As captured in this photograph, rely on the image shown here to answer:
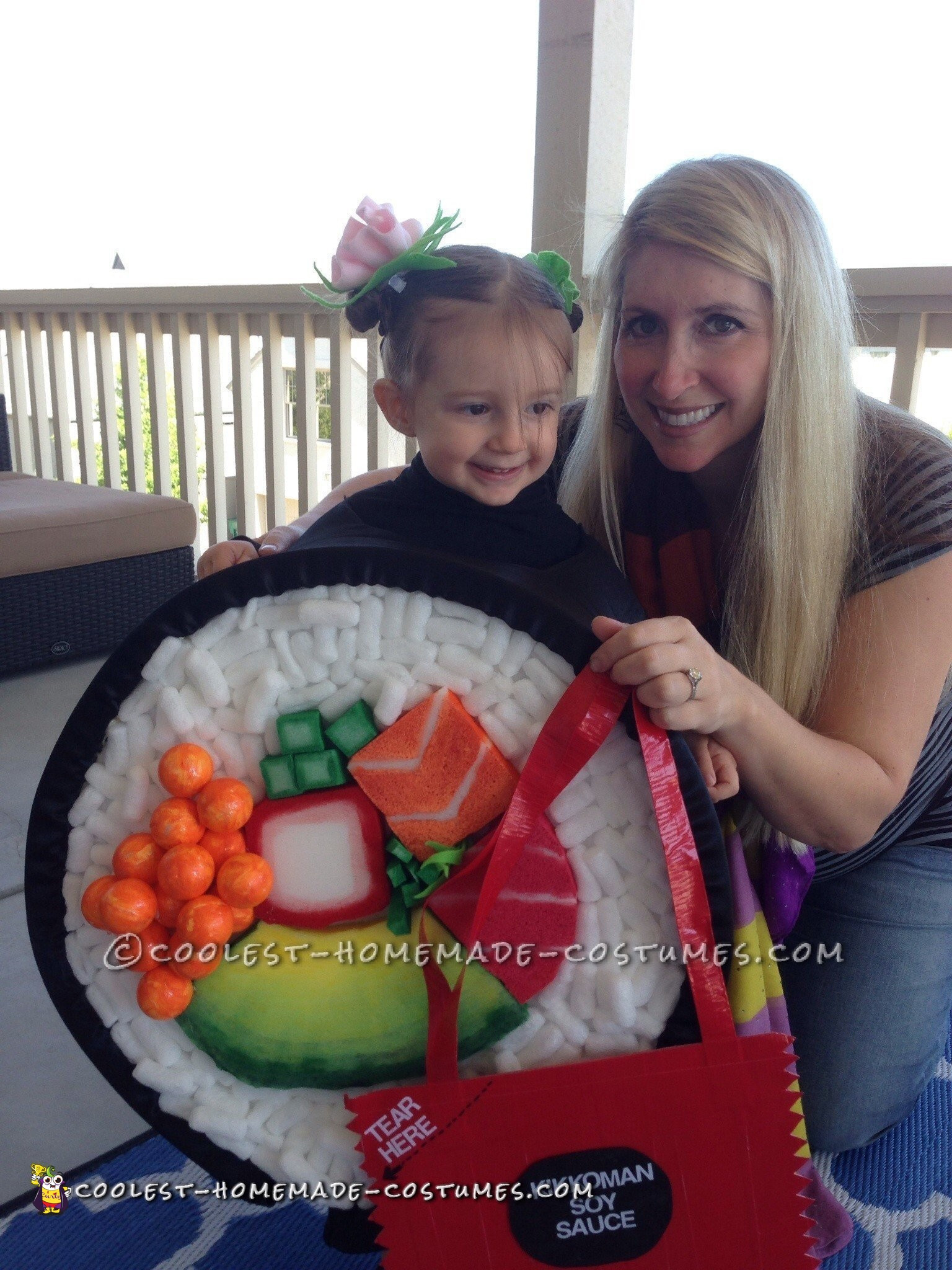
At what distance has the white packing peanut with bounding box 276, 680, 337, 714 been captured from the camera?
2.42ft

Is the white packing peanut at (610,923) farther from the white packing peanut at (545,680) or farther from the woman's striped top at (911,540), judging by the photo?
the woman's striped top at (911,540)

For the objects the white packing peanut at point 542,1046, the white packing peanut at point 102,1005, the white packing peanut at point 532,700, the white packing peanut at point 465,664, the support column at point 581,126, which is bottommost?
the white packing peanut at point 102,1005

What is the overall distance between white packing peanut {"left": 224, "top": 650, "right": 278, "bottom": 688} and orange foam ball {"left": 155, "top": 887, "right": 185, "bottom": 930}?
0.54 ft

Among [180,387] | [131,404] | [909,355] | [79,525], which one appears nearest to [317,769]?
[909,355]

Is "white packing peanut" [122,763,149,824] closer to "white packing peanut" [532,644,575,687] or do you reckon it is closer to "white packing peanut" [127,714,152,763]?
"white packing peanut" [127,714,152,763]

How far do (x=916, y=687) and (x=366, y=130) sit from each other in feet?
10.2

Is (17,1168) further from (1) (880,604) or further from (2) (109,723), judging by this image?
(1) (880,604)

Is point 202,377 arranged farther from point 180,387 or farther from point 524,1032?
point 524,1032

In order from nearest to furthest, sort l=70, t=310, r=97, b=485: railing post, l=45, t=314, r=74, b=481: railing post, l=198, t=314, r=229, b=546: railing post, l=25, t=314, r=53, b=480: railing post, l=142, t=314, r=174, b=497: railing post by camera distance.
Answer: l=198, t=314, r=229, b=546: railing post < l=142, t=314, r=174, b=497: railing post < l=70, t=310, r=97, b=485: railing post < l=45, t=314, r=74, b=481: railing post < l=25, t=314, r=53, b=480: railing post

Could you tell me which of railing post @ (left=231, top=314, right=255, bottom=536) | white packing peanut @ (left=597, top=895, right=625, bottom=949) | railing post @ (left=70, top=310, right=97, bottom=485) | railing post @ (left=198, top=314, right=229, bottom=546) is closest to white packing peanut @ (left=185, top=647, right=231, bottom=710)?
white packing peanut @ (left=597, top=895, right=625, bottom=949)

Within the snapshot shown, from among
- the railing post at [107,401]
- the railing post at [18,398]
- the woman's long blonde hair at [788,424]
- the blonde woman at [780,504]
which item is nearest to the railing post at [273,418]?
the railing post at [107,401]

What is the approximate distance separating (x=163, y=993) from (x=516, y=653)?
1.23 feet

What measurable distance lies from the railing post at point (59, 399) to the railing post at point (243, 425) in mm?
1101

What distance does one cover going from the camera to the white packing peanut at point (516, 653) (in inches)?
28.0
